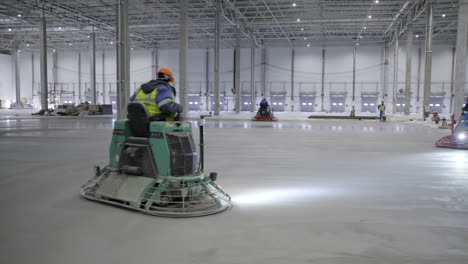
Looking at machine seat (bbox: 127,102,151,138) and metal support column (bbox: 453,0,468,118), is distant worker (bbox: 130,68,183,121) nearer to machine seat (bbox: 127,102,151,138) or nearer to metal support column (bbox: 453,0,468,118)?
machine seat (bbox: 127,102,151,138)

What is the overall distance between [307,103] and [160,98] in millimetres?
41743

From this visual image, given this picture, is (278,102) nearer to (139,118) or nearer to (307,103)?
(307,103)

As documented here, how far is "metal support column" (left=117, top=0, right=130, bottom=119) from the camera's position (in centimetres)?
1689

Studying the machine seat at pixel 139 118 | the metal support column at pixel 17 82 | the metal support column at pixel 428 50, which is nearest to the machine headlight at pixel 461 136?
the machine seat at pixel 139 118

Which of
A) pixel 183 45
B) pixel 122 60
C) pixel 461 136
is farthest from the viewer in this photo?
pixel 183 45

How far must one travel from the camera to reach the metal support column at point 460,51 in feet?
66.3

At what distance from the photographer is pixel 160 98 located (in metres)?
4.53

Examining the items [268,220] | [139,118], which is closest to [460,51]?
[268,220]

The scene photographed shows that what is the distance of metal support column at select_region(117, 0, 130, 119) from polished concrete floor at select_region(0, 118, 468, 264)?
9.56 metres

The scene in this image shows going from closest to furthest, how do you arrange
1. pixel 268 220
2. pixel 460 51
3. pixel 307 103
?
pixel 268 220 → pixel 460 51 → pixel 307 103

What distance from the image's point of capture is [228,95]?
46594 millimetres

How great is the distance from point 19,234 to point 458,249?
3.96 metres

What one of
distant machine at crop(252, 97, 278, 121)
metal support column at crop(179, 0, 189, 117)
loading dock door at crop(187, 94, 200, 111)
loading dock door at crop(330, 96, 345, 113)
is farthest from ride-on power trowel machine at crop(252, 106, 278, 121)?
loading dock door at crop(187, 94, 200, 111)

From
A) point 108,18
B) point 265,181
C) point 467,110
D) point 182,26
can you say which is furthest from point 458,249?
point 108,18
